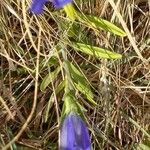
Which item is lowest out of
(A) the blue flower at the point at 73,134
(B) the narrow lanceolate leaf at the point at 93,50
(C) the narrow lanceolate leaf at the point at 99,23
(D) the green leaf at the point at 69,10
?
(A) the blue flower at the point at 73,134

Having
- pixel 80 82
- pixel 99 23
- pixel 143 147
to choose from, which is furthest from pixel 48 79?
pixel 143 147

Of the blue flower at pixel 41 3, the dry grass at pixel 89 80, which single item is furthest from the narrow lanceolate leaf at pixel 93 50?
the blue flower at pixel 41 3

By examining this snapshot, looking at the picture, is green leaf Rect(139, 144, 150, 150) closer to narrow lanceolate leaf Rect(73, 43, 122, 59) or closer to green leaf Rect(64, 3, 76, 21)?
narrow lanceolate leaf Rect(73, 43, 122, 59)

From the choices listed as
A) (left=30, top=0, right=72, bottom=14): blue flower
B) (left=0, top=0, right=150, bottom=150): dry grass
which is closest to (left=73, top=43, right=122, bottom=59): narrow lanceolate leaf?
(left=0, top=0, right=150, bottom=150): dry grass

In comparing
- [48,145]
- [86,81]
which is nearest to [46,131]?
[48,145]

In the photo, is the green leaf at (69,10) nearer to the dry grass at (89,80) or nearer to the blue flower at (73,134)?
the dry grass at (89,80)

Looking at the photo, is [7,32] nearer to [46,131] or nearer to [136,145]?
[46,131]
